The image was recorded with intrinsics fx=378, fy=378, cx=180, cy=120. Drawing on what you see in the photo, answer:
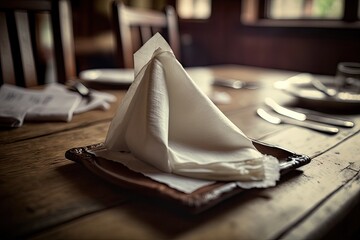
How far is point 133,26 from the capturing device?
1.75m

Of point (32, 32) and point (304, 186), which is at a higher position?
point (32, 32)

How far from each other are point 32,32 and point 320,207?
1.20m

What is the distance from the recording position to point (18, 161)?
0.62 meters

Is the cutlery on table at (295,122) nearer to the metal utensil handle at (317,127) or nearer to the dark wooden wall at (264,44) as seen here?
the metal utensil handle at (317,127)

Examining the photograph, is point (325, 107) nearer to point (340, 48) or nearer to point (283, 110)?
point (283, 110)

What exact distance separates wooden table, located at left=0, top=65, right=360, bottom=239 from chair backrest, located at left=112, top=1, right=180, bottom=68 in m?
0.97

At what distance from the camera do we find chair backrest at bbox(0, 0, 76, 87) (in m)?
1.26

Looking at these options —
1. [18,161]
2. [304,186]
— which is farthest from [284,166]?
[18,161]

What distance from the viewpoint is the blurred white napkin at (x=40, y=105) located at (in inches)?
33.6

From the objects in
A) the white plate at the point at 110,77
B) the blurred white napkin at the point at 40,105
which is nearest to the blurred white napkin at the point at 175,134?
the blurred white napkin at the point at 40,105

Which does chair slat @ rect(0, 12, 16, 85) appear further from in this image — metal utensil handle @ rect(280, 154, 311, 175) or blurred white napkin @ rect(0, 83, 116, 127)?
metal utensil handle @ rect(280, 154, 311, 175)

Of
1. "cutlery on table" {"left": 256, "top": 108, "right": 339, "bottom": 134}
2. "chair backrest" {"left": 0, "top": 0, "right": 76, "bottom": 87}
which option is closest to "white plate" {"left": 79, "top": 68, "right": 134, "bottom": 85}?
"chair backrest" {"left": 0, "top": 0, "right": 76, "bottom": 87}

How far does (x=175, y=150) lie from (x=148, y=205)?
12cm

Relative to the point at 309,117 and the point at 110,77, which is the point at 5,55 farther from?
the point at 309,117
